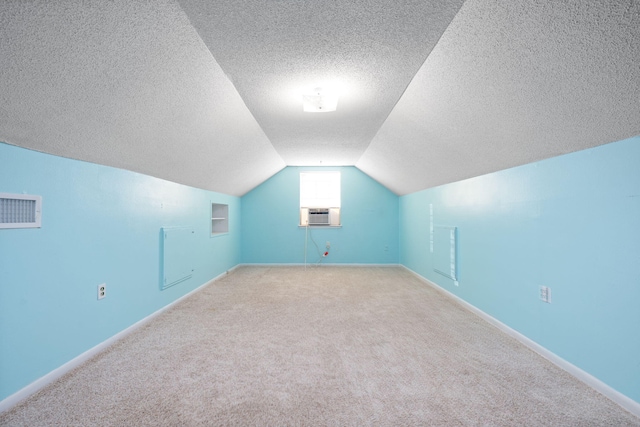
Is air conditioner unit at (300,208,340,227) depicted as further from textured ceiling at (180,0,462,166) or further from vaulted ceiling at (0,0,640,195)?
vaulted ceiling at (0,0,640,195)

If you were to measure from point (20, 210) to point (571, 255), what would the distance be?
11.7ft

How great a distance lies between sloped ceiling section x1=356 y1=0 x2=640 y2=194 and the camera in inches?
51.3

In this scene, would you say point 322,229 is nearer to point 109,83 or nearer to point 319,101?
point 319,101

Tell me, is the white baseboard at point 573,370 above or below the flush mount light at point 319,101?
below

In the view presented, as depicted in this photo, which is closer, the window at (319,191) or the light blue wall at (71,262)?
the light blue wall at (71,262)

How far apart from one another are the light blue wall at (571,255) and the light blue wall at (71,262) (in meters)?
3.45

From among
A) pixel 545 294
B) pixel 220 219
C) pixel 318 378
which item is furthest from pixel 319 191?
pixel 318 378

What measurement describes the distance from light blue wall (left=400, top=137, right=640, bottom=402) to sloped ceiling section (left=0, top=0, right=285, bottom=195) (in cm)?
257

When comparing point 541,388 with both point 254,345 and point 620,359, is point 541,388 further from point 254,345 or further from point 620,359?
point 254,345

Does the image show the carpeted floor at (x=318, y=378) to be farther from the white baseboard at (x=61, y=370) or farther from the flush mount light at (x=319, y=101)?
the flush mount light at (x=319, y=101)

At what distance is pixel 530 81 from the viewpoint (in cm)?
170

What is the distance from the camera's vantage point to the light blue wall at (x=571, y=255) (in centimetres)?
170

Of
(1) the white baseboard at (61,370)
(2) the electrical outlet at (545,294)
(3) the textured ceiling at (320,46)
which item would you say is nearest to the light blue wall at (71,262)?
(1) the white baseboard at (61,370)

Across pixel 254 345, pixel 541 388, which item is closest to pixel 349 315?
pixel 254 345
